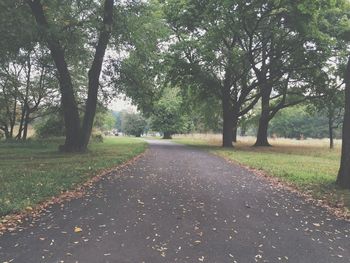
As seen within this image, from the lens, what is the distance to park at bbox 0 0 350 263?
5.89m

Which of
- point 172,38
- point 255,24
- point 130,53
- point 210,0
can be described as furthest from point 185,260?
point 172,38

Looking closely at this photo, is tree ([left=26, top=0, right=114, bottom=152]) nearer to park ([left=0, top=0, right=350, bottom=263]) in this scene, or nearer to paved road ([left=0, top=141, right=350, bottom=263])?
park ([left=0, top=0, right=350, bottom=263])

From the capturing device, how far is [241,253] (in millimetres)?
5402

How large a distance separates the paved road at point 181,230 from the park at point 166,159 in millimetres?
31

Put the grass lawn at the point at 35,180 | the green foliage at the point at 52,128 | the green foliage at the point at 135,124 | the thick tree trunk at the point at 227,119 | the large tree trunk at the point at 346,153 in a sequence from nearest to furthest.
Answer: the grass lawn at the point at 35,180 → the large tree trunk at the point at 346,153 → the thick tree trunk at the point at 227,119 → the green foliage at the point at 52,128 → the green foliage at the point at 135,124

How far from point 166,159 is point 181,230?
12607 mm

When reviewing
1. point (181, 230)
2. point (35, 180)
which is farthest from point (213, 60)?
point (181, 230)

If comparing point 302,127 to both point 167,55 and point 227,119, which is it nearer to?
point 227,119

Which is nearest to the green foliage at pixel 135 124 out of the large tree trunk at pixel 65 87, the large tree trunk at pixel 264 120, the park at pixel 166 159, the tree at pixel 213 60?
the park at pixel 166 159

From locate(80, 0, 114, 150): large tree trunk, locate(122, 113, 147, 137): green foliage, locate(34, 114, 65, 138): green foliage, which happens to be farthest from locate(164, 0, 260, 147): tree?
locate(122, 113, 147, 137): green foliage

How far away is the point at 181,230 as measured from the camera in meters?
6.42

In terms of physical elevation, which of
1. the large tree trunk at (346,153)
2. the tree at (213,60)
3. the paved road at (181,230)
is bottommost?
the paved road at (181,230)

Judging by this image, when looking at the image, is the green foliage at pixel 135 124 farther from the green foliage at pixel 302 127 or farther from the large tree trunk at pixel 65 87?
the large tree trunk at pixel 65 87

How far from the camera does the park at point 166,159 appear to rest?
5.89 meters
